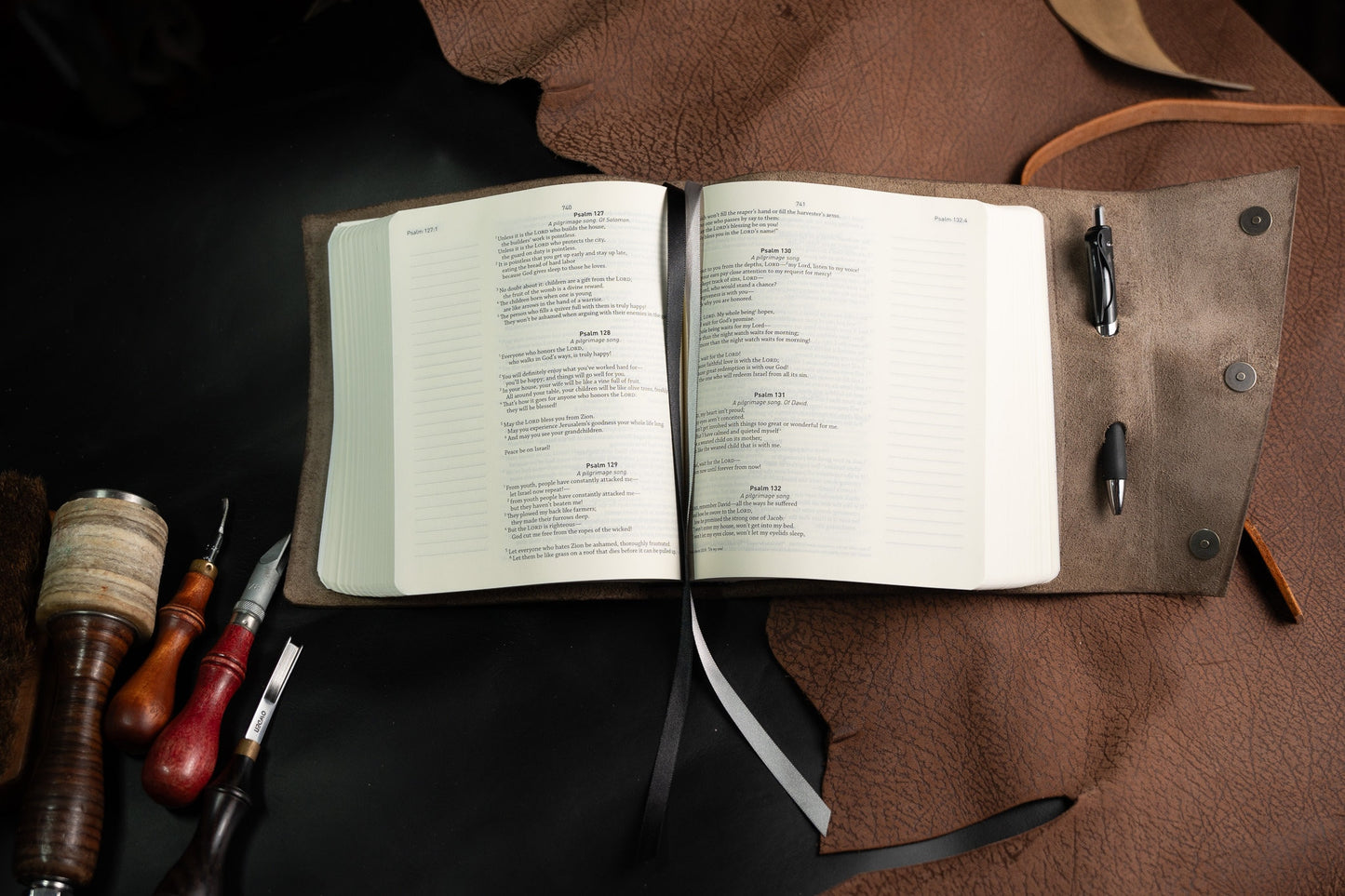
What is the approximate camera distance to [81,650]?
1.95 feet

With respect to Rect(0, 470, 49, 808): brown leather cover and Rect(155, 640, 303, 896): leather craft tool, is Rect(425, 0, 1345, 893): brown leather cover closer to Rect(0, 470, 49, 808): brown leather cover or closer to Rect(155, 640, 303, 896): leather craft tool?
Rect(155, 640, 303, 896): leather craft tool

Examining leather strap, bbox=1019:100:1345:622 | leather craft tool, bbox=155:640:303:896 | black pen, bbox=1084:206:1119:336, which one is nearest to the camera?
leather craft tool, bbox=155:640:303:896

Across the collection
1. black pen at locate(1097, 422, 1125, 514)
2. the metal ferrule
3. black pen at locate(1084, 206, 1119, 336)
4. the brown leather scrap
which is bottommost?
the metal ferrule

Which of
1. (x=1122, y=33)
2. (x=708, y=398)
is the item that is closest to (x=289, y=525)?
(x=708, y=398)

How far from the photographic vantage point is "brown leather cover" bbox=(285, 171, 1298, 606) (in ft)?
2.13

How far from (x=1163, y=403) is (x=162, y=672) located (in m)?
0.69

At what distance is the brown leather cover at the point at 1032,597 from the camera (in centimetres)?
61

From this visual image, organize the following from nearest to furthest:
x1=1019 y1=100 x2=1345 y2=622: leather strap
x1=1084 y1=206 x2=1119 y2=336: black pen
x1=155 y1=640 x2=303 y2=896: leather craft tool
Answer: x1=155 y1=640 x2=303 y2=896: leather craft tool, x1=1084 y1=206 x2=1119 y2=336: black pen, x1=1019 y1=100 x2=1345 y2=622: leather strap

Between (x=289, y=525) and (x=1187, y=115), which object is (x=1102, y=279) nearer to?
(x=1187, y=115)

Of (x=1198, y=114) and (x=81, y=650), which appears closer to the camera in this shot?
(x=81, y=650)

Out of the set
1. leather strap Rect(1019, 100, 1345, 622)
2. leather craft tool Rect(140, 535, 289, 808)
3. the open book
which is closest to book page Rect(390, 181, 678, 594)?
the open book

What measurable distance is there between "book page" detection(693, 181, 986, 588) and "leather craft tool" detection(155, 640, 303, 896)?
0.31 m

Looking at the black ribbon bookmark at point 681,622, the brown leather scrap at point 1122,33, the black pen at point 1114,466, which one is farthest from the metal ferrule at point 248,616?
the brown leather scrap at point 1122,33

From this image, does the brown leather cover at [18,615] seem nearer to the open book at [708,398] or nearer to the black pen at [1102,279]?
the open book at [708,398]
